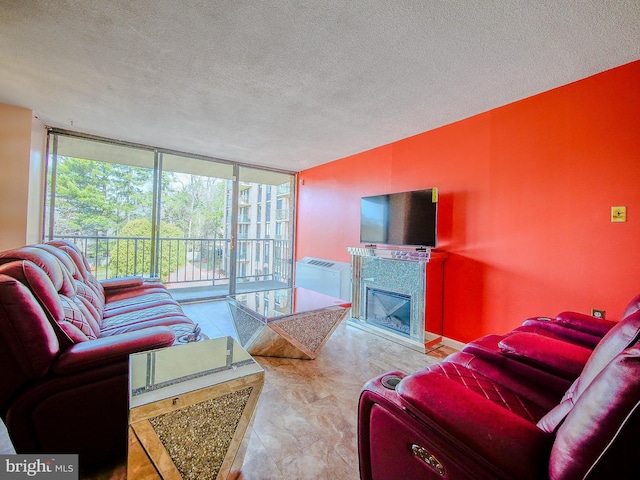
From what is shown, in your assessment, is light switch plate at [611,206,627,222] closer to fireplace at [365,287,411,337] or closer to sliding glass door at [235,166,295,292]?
fireplace at [365,287,411,337]

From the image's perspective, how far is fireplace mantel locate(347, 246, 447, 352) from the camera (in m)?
2.78

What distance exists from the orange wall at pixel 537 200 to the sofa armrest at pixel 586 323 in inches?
17.8

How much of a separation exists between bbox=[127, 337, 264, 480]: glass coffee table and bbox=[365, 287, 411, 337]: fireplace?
2.12 metres

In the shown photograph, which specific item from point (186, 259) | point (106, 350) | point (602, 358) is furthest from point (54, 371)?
point (186, 259)

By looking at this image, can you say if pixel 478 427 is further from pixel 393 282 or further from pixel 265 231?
pixel 265 231

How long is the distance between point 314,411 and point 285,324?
2.23 feet

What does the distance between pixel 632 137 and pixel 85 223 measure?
5731 millimetres

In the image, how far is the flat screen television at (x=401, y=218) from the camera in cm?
285

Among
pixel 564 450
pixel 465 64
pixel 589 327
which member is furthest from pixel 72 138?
pixel 589 327

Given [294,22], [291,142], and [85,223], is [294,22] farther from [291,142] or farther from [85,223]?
[85,223]

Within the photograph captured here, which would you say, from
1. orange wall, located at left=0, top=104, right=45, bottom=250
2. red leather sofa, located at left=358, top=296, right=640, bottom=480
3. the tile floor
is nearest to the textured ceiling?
orange wall, located at left=0, top=104, right=45, bottom=250

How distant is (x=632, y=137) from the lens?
1.88 metres

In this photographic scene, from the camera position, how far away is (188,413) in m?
1.02

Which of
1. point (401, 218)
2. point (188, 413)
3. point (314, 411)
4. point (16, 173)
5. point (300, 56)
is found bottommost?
point (314, 411)
